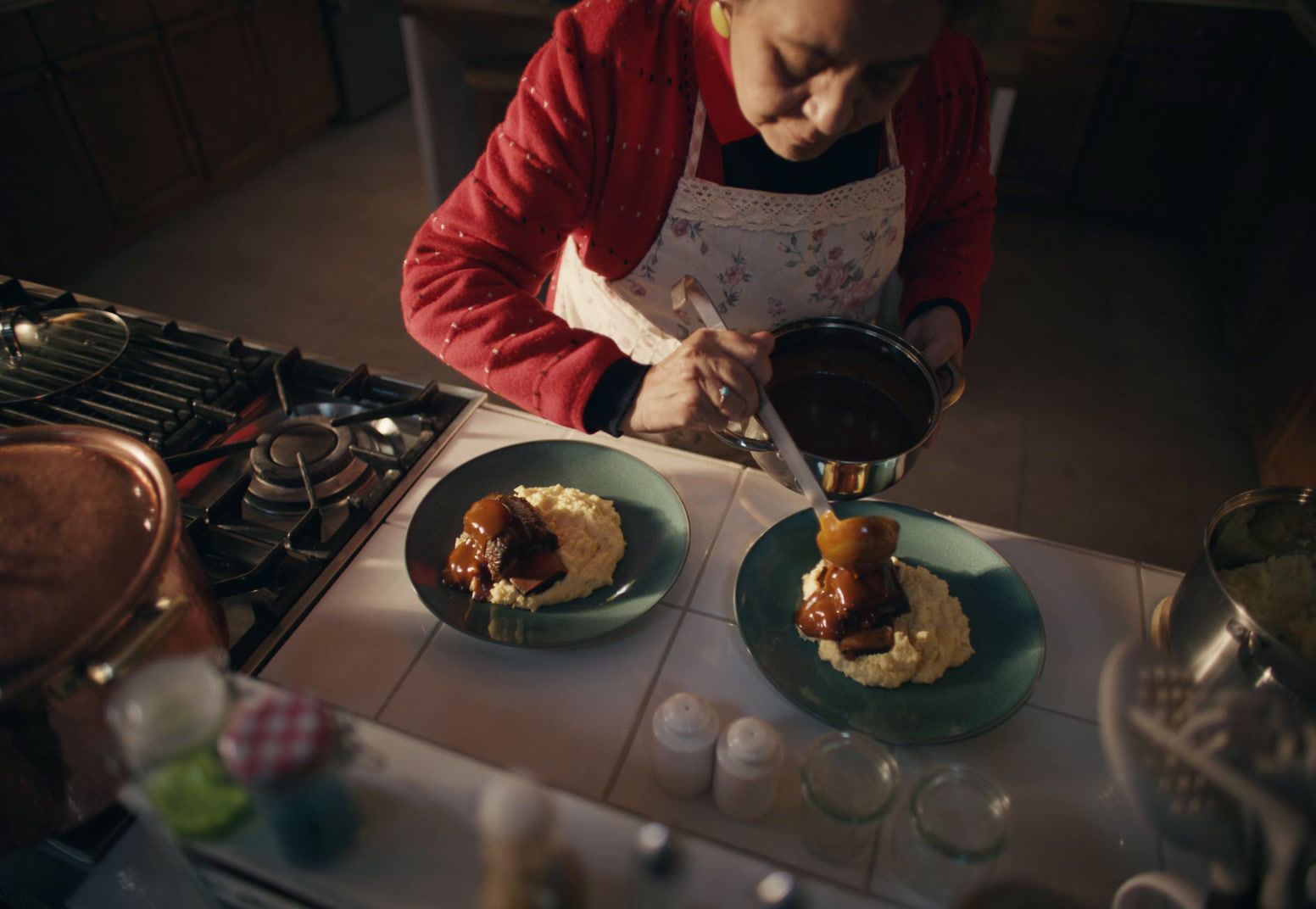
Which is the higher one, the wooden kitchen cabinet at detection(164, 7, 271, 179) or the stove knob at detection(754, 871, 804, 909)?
the stove knob at detection(754, 871, 804, 909)

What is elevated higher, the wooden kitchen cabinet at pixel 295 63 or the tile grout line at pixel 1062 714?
the tile grout line at pixel 1062 714

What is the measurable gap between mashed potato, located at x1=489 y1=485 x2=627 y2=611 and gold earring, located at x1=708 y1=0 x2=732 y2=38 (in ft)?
1.84

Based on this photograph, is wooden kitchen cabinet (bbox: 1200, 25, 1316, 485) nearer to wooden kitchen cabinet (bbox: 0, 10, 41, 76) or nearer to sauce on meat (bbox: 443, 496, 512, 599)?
sauce on meat (bbox: 443, 496, 512, 599)

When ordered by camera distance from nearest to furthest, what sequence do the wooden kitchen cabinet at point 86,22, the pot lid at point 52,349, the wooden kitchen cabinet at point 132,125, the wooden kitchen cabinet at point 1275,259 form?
the pot lid at point 52,349
the wooden kitchen cabinet at point 1275,259
the wooden kitchen cabinet at point 86,22
the wooden kitchen cabinet at point 132,125

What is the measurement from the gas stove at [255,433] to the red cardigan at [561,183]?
0.19 metres

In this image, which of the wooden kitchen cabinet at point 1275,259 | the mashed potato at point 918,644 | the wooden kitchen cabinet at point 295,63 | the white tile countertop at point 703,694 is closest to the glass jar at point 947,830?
the white tile countertop at point 703,694

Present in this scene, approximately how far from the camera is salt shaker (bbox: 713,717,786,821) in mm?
684

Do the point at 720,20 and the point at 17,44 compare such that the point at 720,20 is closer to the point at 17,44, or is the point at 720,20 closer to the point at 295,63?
the point at 17,44

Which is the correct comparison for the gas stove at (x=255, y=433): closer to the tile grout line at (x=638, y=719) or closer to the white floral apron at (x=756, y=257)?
the white floral apron at (x=756, y=257)

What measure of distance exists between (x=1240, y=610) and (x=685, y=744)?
0.48 meters

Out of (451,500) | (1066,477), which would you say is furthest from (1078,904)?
(1066,477)

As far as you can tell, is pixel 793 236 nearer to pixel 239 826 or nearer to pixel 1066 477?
pixel 239 826

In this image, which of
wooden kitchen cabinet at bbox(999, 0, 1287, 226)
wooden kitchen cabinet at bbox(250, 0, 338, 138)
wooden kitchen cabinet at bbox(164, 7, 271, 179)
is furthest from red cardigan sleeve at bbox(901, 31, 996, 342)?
wooden kitchen cabinet at bbox(250, 0, 338, 138)

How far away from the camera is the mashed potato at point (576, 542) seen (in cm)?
88
